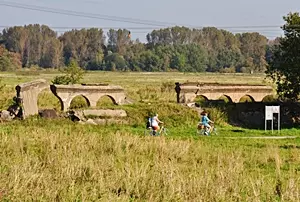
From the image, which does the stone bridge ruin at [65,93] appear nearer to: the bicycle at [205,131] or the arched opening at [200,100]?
the arched opening at [200,100]

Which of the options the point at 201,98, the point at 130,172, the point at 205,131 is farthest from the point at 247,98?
the point at 130,172

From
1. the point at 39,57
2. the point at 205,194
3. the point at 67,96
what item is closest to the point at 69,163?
the point at 205,194

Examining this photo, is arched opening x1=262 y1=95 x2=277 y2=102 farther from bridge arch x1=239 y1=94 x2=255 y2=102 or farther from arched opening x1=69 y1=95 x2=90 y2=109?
arched opening x1=69 y1=95 x2=90 y2=109

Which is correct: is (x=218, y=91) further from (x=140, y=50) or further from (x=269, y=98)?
(x=140, y=50)

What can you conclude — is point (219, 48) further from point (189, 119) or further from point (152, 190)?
point (152, 190)

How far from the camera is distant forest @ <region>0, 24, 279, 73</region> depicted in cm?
13750

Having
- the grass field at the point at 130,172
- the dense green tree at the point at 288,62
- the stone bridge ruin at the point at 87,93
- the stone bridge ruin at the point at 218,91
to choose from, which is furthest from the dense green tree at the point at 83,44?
the grass field at the point at 130,172

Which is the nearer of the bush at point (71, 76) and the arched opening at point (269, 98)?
the arched opening at point (269, 98)

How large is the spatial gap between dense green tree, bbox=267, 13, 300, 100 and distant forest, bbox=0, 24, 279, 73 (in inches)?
3819

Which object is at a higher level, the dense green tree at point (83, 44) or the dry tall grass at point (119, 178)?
the dense green tree at point (83, 44)

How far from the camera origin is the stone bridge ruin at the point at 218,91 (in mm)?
38844

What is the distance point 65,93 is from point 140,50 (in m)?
115

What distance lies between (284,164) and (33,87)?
59.9 feet

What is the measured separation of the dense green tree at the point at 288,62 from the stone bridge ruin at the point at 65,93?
9.19 m
